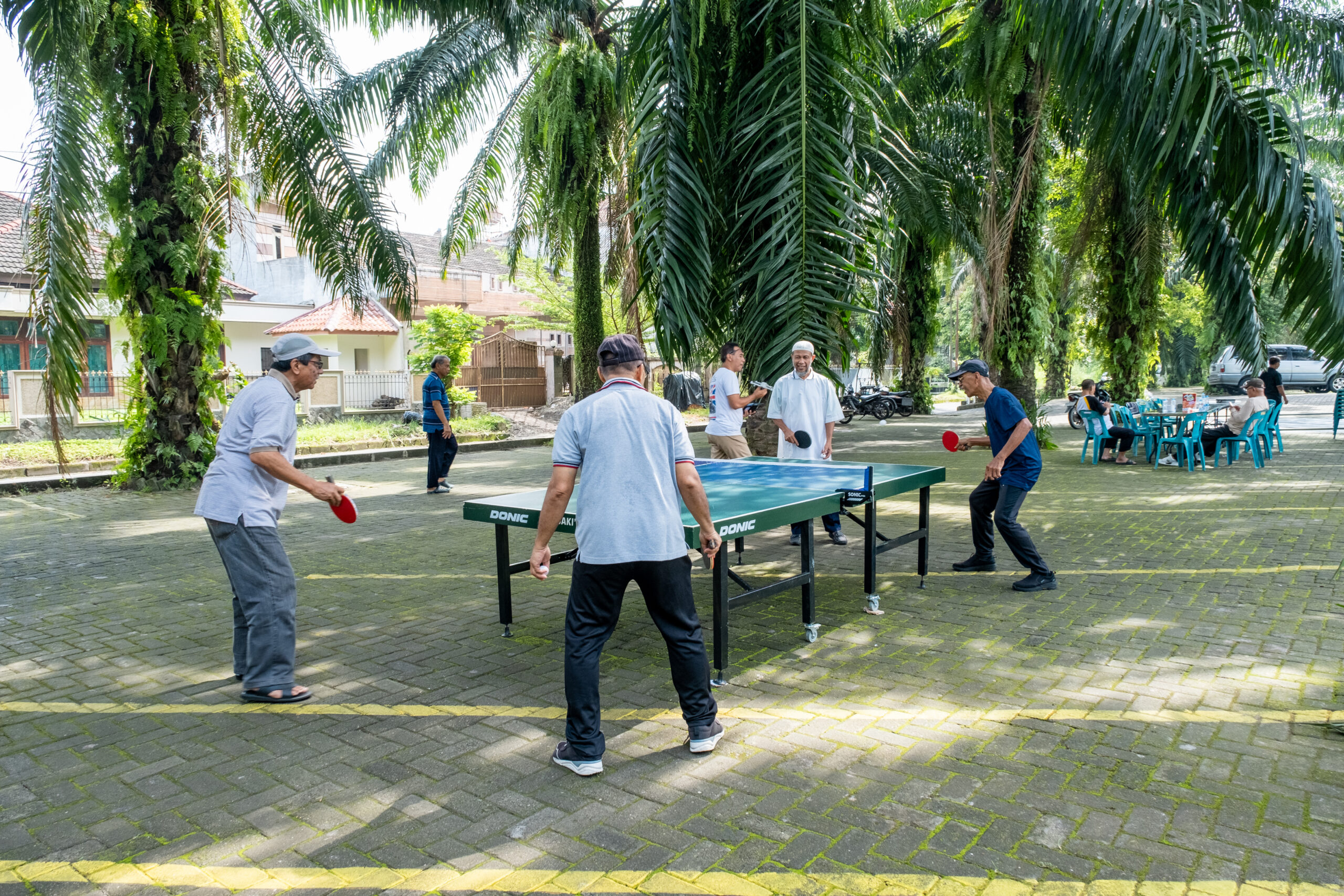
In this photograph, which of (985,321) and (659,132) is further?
(985,321)

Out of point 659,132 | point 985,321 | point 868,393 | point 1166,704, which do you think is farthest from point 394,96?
point 868,393

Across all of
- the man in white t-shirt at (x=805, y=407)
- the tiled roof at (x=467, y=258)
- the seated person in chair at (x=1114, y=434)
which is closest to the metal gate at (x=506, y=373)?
the tiled roof at (x=467, y=258)

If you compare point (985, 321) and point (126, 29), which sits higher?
point (126, 29)

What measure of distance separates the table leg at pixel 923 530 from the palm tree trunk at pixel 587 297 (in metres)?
11.2

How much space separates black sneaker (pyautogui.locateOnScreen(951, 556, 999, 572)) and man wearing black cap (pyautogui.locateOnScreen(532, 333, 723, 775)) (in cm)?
412

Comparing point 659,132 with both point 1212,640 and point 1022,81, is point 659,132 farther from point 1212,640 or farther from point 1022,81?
point 1022,81

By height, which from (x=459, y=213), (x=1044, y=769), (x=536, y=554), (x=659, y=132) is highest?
(x=459, y=213)

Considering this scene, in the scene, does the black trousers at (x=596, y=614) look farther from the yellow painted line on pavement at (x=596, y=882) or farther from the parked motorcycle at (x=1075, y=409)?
the parked motorcycle at (x=1075, y=409)

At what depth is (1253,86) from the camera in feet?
16.7

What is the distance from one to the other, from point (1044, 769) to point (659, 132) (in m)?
5.94

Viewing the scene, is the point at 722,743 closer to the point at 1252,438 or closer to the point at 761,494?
the point at 761,494

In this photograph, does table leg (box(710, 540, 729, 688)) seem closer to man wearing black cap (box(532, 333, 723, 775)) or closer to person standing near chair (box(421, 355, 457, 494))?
man wearing black cap (box(532, 333, 723, 775))

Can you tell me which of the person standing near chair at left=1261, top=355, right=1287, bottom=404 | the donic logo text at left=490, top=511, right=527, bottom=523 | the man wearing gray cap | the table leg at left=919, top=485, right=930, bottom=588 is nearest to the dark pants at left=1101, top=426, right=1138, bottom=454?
the person standing near chair at left=1261, top=355, right=1287, bottom=404

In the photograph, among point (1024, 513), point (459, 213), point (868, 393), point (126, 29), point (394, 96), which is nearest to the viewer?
point (1024, 513)
